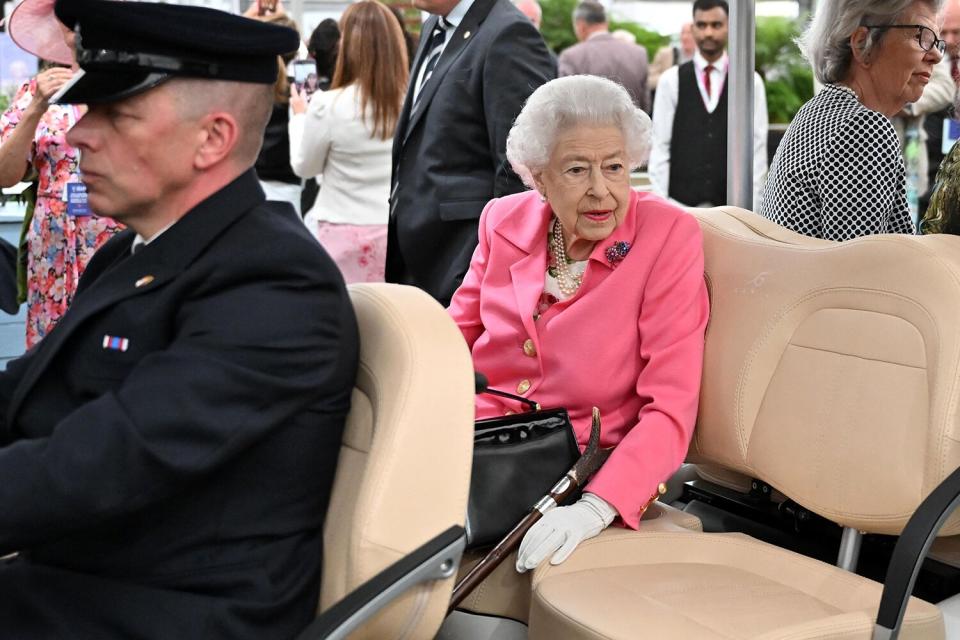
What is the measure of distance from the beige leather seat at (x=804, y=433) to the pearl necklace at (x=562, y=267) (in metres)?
0.30

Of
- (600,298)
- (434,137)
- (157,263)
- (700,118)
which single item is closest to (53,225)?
(434,137)

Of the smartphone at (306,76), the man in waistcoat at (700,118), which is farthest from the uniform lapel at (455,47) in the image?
the man in waistcoat at (700,118)

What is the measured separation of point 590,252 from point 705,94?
3990 mm

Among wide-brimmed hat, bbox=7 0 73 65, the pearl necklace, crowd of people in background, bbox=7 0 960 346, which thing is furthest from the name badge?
the pearl necklace

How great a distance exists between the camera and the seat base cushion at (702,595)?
197 centimetres

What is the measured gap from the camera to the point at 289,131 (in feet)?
17.4

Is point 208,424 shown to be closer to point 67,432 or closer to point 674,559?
point 67,432

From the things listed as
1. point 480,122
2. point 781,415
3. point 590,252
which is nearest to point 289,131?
point 480,122

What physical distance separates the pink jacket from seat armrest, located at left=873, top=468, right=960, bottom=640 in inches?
21.1

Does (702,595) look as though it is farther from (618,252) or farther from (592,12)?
(592,12)

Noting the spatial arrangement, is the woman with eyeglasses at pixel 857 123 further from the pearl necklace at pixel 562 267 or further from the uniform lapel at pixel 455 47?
the uniform lapel at pixel 455 47

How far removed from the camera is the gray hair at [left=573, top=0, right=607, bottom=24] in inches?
300

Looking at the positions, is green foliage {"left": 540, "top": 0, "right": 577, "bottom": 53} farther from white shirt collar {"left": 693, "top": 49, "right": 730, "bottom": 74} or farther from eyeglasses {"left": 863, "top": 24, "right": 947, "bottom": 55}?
eyeglasses {"left": 863, "top": 24, "right": 947, "bottom": 55}

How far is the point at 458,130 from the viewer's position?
3.31 meters
